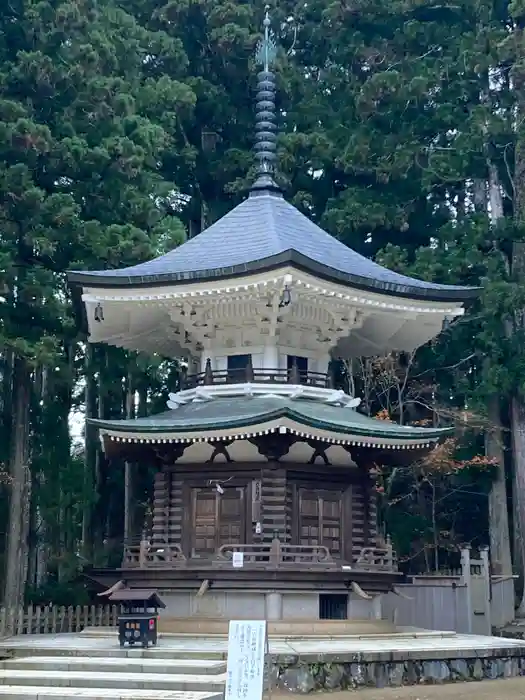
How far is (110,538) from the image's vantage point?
30.7 metres

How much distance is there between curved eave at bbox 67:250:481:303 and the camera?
1661 centimetres

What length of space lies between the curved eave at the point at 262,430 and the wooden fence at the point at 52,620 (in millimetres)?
4502

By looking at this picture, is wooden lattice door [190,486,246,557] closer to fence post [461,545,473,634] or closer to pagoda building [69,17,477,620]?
pagoda building [69,17,477,620]

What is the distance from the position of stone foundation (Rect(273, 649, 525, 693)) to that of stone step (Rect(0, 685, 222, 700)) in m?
2.28

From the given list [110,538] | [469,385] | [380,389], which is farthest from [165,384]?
[469,385]

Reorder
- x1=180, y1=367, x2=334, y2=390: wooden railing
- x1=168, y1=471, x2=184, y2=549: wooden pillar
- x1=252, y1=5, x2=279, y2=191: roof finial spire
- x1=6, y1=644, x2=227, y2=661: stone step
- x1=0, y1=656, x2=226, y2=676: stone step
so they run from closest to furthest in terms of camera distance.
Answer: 1. x1=0, y1=656, x2=226, y2=676: stone step
2. x1=6, y1=644, x2=227, y2=661: stone step
3. x1=168, y1=471, x2=184, y2=549: wooden pillar
4. x1=180, y1=367, x2=334, y2=390: wooden railing
5. x1=252, y1=5, x2=279, y2=191: roof finial spire

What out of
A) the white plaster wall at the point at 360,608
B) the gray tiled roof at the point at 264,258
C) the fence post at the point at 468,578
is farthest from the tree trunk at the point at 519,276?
the white plaster wall at the point at 360,608

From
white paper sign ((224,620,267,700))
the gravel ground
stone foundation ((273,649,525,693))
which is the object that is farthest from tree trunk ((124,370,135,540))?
white paper sign ((224,620,267,700))

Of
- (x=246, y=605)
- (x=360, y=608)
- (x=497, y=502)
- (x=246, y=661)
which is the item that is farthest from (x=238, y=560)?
(x=497, y=502)

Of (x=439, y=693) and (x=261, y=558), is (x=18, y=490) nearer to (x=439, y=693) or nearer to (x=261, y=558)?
(x=261, y=558)

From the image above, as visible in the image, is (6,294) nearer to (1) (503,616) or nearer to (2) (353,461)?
(2) (353,461)

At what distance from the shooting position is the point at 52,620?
64.0ft

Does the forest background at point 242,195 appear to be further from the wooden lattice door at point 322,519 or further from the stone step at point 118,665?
the stone step at point 118,665

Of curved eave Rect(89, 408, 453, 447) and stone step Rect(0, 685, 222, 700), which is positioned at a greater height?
curved eave Rect(89, 408, 453, 447)
